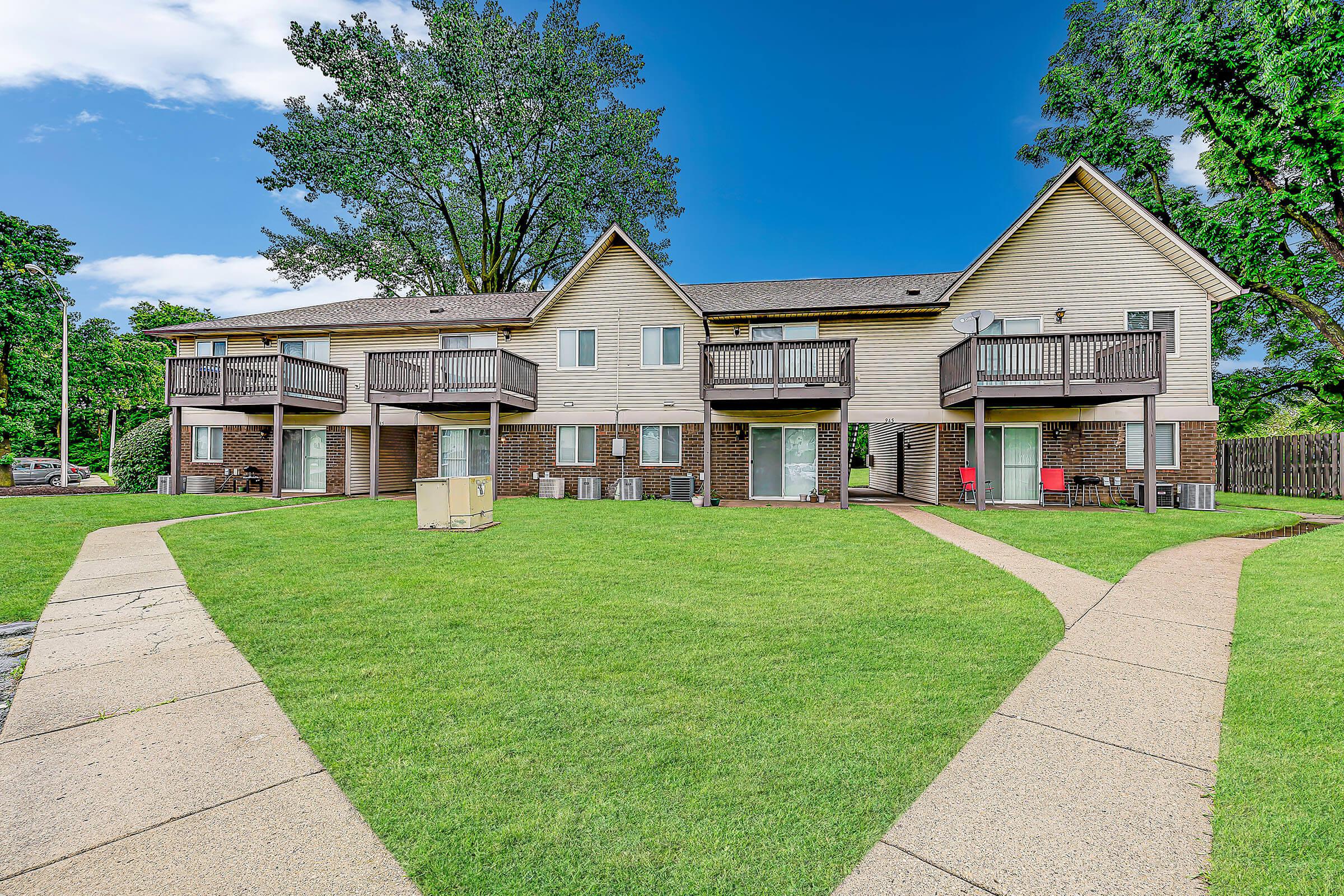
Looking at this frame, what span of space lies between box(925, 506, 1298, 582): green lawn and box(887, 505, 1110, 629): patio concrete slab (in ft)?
0.81

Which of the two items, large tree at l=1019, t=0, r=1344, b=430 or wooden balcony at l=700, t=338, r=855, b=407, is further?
large tree at l=1019, t=0, r=1344, b=430

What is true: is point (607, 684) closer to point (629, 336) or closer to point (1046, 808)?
point (1046, 808)

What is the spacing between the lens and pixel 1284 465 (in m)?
19.7

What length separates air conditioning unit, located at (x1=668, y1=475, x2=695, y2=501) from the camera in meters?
17.6

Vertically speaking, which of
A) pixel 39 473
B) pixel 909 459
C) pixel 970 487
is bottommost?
pixel 39 473

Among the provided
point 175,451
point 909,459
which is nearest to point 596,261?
point 909,459

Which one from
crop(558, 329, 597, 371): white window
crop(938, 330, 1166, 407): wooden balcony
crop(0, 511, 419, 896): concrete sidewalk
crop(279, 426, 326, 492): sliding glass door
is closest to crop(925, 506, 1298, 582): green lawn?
crop(938, 330, 1166, 407): wooden balcony

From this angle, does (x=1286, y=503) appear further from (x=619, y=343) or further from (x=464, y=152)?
(x=464, y=152)

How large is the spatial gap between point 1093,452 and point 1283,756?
16.6 metres

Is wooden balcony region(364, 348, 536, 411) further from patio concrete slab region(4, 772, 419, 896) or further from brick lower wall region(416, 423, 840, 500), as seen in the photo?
patio concrete slab region(4, 772, 419, 896)

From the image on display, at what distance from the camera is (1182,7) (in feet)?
62.1

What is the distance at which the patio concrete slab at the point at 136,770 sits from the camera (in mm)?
2371

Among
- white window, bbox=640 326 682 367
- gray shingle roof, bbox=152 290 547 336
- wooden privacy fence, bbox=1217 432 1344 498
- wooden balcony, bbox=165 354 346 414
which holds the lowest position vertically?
wooden privacy fence, bbox=1217 432 1344 498

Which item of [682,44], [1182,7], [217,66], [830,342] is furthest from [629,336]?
[682,44]
